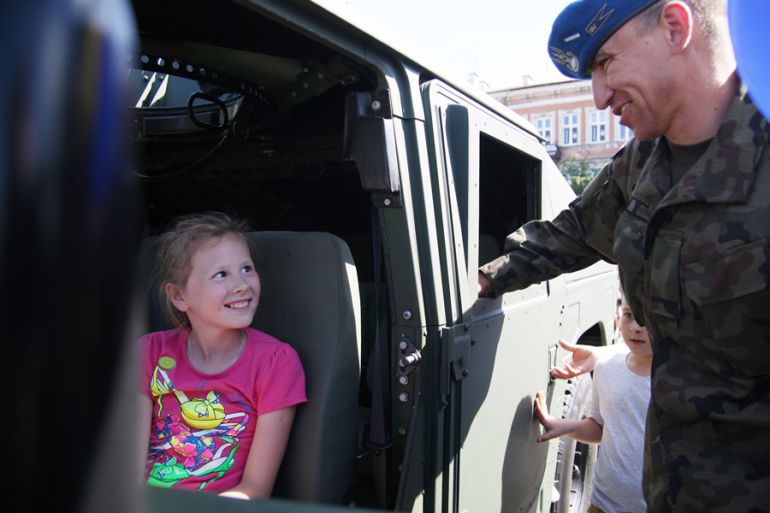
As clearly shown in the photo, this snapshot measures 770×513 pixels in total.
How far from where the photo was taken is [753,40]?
63 cm

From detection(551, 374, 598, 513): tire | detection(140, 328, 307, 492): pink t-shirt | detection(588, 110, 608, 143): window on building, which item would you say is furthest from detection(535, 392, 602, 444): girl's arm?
detection(588, 110, 608, 143): window on building

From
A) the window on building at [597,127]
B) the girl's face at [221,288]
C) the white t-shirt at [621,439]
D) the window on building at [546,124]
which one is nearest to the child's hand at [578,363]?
the white t-shirt at [621,439]

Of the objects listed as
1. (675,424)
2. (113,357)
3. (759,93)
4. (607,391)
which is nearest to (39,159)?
(113,357)

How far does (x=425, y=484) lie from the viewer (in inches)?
63.9

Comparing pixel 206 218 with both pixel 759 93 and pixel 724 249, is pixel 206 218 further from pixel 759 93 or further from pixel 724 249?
pixel 759 93

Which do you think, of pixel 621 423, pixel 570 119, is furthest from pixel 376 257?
pixel 570 119

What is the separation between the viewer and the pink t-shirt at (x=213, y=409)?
1.59 meters

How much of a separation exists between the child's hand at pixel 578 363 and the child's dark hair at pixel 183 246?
1388 mm

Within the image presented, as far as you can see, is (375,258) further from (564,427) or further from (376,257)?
(564,427)

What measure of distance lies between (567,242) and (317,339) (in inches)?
34.3

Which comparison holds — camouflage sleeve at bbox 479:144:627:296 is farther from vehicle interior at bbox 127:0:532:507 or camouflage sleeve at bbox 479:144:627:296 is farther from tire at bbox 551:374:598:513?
tire at bbox 551:374:598:513

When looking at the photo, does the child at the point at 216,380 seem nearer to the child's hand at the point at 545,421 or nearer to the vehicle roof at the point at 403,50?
the vehicle roof at the point at 403,50

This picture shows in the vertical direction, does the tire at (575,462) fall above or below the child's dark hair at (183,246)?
below

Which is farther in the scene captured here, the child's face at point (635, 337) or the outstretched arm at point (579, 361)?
the outstretched arm at point (579, 361)
